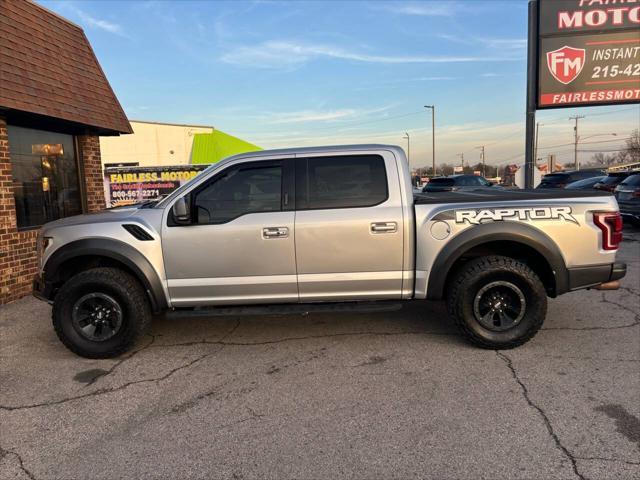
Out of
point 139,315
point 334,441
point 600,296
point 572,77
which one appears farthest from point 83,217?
point 572,77

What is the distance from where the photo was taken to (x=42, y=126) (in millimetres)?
7445

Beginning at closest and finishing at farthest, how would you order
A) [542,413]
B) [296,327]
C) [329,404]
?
[542,413] → [329,404] → [296,327]

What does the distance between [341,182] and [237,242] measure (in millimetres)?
1147

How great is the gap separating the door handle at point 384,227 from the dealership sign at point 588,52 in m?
11.0

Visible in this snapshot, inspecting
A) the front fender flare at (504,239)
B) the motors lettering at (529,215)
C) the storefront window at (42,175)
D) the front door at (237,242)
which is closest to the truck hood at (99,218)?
the front door at (237,242)

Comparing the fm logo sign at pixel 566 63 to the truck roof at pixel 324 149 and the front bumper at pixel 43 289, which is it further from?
the front bumper at pixel 43 289

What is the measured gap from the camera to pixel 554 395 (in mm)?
3266

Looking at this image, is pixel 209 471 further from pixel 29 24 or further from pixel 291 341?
pixel 29 24

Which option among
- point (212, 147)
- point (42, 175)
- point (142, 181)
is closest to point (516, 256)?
point (42, 175)

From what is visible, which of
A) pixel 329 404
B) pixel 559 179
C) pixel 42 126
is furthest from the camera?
pixel 559 179

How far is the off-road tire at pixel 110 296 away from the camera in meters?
4.12

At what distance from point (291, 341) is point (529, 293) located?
236 centimetres

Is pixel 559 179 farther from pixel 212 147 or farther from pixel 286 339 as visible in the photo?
pixel 212 147

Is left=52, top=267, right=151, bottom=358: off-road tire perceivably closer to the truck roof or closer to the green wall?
the truck roof
